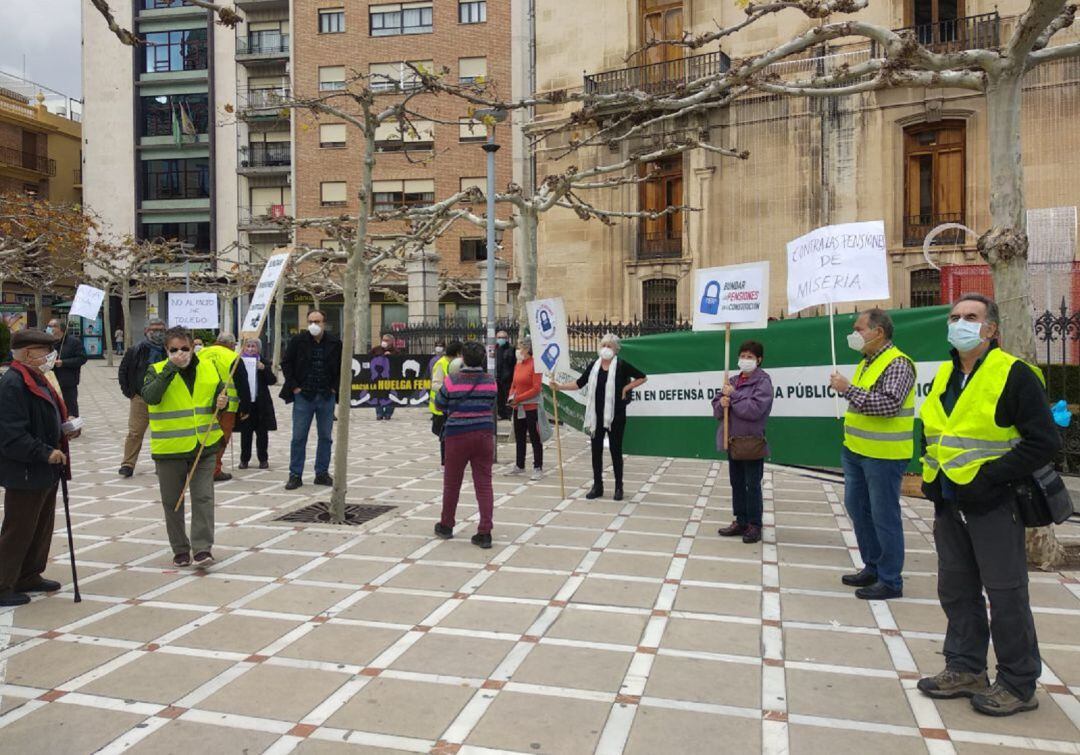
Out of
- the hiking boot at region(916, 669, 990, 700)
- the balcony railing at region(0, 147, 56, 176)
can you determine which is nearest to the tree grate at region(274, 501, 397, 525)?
the hiking boot at region(916, 669, 990, 700)

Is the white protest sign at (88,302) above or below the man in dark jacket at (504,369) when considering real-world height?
above

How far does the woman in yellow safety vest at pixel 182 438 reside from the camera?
6719mm

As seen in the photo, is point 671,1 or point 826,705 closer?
point 826,705

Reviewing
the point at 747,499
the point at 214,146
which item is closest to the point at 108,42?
the point at 214,146

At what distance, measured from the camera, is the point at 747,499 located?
7.90m

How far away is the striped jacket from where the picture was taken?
25.0 ft

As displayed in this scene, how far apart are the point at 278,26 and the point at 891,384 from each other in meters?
48.5

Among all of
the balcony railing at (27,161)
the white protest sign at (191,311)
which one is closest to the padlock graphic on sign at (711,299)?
the white protest sign at (191,311)

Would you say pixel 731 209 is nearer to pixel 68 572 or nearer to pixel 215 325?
pixel 215 325

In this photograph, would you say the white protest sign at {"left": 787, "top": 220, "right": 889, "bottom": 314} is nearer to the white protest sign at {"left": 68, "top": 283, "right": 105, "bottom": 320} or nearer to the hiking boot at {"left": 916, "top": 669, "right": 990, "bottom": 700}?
the hiking boot at {"left": 916, "top": 669, "right": 990, "bottom": 700}

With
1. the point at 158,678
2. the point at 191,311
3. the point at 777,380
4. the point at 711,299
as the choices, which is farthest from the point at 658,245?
the point at 158,678

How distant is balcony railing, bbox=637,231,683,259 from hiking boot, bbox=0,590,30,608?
21.3 m

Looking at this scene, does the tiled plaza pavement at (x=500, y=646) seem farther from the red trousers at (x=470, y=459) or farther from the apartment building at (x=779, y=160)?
the apartment building at (x=779, y=160)

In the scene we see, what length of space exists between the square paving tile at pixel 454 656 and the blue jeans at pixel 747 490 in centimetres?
331
